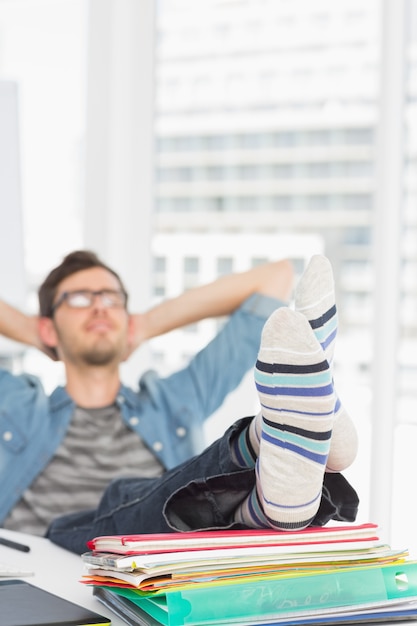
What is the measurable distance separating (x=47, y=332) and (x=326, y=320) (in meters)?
1.29

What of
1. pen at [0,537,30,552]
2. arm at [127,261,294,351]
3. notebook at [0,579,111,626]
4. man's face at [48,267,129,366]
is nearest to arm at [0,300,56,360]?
man's face at [48,267,129,366]

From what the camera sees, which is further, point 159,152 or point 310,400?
point 159,152

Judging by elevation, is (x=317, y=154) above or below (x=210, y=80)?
below

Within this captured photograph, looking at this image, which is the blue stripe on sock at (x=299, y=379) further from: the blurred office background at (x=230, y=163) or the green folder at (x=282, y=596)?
the blurred office background at (x=230, y=163)

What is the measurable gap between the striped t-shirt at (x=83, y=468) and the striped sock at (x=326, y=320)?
1.00 m

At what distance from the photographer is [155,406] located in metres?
2.18

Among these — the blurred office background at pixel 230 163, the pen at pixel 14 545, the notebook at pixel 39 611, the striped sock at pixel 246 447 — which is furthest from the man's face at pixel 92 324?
the notebook at pixel 39 611

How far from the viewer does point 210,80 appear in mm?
3287

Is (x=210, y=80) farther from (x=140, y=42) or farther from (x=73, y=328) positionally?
(x=73, y=328)

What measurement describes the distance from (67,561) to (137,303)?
2058mm

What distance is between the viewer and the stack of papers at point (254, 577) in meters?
0.90

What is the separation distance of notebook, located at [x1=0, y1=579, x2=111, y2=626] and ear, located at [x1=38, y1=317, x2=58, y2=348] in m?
1.28

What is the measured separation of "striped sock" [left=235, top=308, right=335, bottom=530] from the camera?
100cm

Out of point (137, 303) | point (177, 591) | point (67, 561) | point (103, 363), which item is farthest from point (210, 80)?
point (177, 591)
